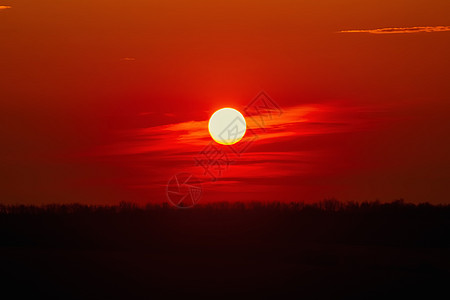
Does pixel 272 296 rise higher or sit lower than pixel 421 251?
lower

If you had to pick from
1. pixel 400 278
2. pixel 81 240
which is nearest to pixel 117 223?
pixel 81 240

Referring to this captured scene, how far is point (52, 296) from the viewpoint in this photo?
16797 mm

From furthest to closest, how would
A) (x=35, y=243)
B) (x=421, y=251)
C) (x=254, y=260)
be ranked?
(x=35, y=243), (x=421, y=251), (x=254, y=260)

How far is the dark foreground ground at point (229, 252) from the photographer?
17.9 meters

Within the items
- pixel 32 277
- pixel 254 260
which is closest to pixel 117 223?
pixel 254 260

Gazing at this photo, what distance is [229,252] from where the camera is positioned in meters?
25.3

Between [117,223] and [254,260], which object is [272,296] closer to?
[254,260]

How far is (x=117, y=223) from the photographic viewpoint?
3519cm

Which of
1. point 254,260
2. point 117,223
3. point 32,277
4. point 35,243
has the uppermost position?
point 117,223

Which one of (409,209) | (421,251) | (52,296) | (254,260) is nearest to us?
(52,296)

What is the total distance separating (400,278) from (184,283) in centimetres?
514

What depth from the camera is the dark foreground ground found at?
17.9 meters

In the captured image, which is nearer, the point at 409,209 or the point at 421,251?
the point at 421,251

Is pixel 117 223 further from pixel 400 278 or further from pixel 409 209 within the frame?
pixel 400 278
